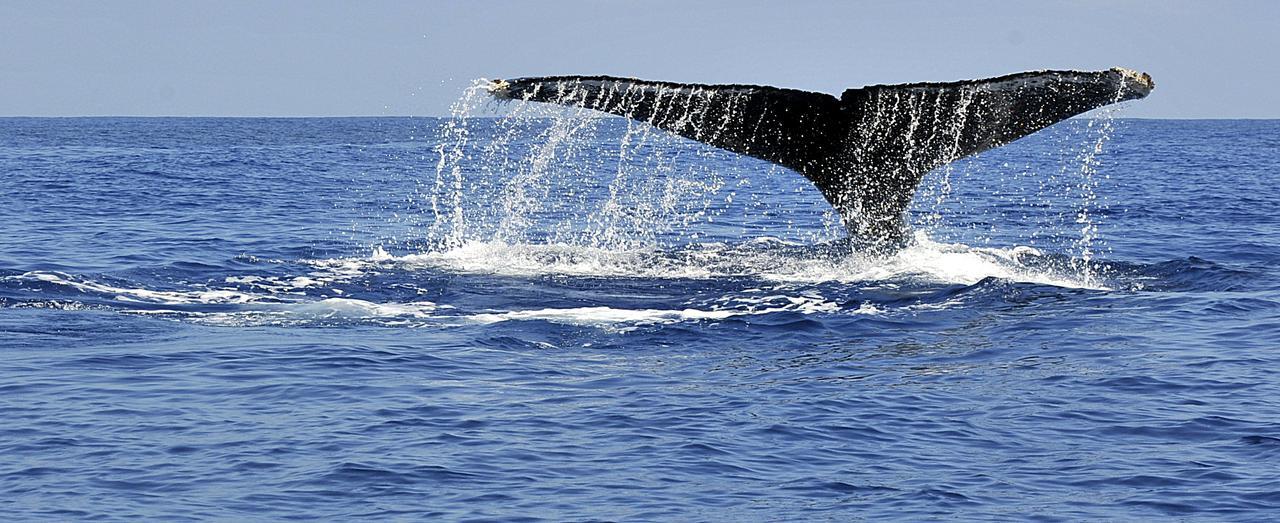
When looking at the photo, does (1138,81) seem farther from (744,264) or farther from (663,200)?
(663,200)

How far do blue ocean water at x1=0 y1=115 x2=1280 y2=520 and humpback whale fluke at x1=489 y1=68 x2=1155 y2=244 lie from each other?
4.09 ft

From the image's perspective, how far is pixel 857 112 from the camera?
1244 centimetres

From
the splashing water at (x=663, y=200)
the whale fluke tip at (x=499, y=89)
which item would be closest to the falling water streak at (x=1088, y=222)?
the splashing water at (x=663, y=200)

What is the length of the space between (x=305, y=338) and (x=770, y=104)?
4113 mm

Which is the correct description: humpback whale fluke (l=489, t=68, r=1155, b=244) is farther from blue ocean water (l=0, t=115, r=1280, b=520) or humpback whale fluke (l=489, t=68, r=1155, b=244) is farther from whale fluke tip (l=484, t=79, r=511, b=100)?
blue ocean water (l=0, t=115, r=1280, b=520)

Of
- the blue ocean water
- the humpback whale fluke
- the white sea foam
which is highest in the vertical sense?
the humpback whale fluke

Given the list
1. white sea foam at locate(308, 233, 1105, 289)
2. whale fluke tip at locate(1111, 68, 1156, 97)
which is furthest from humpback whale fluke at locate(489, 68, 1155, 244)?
white sea foam at locate(308, 233, 1105, 289)

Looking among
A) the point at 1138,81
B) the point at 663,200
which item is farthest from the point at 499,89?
the point at 663,200

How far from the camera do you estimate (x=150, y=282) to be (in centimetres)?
1530

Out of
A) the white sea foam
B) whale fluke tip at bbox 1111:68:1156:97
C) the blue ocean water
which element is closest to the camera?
the blue ocean water

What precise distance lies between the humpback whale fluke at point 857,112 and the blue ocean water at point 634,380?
1.25 metres

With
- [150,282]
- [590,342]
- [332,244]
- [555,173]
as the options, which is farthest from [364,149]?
[590,342]

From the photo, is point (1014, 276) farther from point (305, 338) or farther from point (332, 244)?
point (332, 244)

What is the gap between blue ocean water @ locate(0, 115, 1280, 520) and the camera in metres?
7.80
